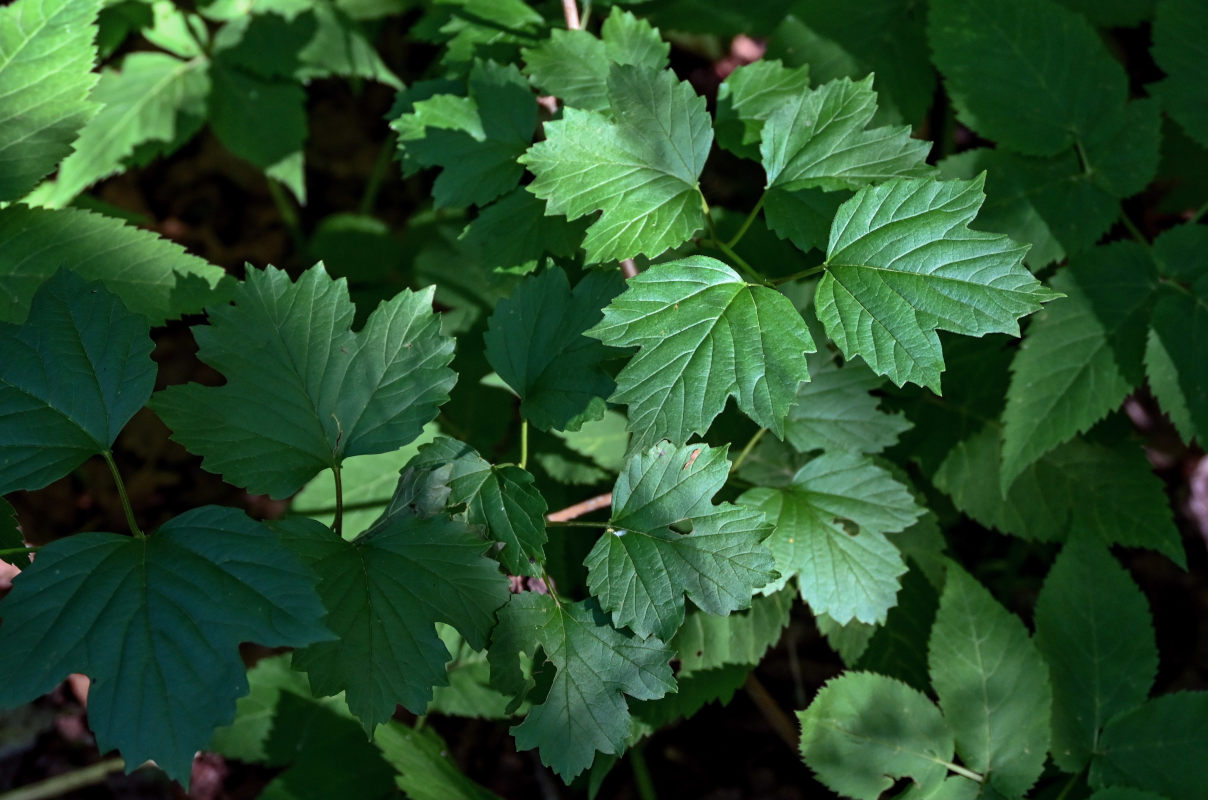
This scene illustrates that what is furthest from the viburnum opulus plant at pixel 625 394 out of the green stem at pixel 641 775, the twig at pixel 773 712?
the green stem at pixel 641 775

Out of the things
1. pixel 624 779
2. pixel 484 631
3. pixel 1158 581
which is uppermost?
pixel 484 631

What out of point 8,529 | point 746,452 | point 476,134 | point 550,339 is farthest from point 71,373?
point 746,452

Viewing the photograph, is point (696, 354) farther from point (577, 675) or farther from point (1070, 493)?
point (1070, 493)

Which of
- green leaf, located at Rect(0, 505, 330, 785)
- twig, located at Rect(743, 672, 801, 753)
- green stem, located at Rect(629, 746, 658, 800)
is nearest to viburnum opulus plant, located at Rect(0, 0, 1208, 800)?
green leaf, located at Rect(0, 505, 330, 785)

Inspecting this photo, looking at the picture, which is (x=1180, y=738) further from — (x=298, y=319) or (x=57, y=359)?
(x=57, y=359)

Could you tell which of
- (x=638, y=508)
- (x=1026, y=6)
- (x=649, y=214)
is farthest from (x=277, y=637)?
(x=1026, y=6)

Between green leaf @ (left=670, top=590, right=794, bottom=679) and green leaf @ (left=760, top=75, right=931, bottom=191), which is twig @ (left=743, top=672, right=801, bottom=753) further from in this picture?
green leaf @ (left=760, top=75, right=931, bottom=191)

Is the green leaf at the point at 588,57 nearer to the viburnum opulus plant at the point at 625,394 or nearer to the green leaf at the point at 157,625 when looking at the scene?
the viburnum opulus plant at the point at 625,394
